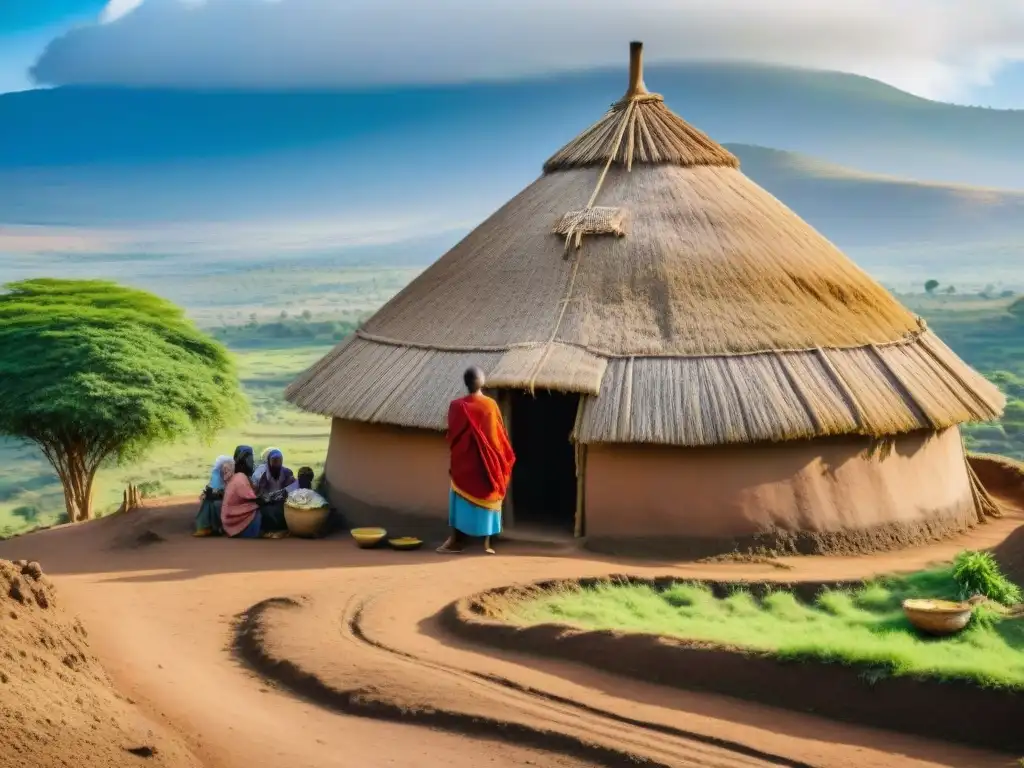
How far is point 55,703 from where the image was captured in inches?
305

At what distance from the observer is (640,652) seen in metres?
9.23

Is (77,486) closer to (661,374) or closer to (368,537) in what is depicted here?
(368,537)

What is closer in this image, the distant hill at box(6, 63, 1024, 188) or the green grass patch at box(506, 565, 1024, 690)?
the green grass patch at box(506, 565, 1024, 690)

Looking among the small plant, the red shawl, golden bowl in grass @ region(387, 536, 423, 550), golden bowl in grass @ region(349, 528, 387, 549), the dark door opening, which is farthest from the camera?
the dark door opening

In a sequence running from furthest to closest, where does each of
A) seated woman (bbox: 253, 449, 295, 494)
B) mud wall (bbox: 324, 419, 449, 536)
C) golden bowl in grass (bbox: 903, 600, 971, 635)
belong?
seated woman (bbox: 253, 449, 295, 494), mud wall (bbox: 324, 419, 449, 536), golden bowl in grass (bbox: 903, 600, 971, 635)

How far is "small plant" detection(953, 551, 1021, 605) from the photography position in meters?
10.4

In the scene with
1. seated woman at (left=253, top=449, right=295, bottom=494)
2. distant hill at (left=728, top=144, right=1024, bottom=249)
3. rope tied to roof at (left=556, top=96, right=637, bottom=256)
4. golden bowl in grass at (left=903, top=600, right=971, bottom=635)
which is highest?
distant hill at (left=728, top=144, right=1024, bottom=249)

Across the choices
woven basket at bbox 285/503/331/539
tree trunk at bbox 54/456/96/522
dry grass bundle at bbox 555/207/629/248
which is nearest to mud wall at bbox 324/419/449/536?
woven basket at bbox 285/503/331/539

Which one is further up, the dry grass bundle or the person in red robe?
the dry grass bundle

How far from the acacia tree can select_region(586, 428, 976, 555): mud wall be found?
8328 millimetres

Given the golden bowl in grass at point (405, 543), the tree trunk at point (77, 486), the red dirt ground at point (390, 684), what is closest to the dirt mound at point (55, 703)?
the red dirt ground at point (390, 684)

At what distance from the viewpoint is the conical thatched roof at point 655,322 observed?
13.0 metres

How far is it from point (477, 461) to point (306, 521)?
8.05 feet

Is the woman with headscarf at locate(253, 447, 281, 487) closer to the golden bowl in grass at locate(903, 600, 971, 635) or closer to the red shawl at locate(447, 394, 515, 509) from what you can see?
the red shawl at locate(447, 394, 515, 509)
